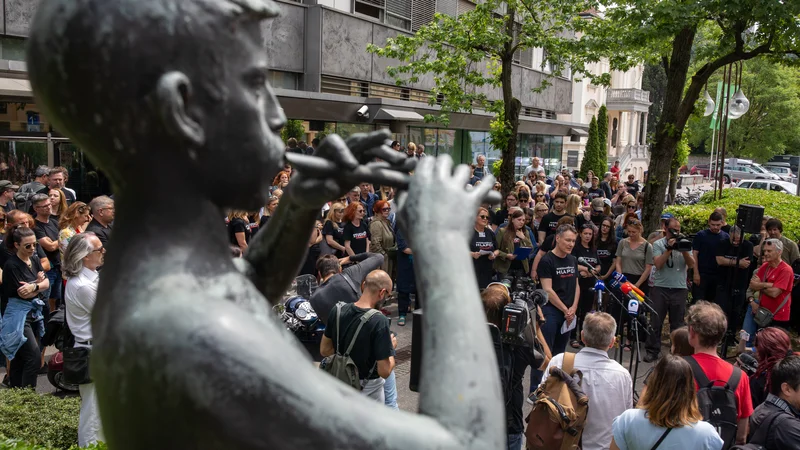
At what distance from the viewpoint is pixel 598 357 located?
5.03 metres

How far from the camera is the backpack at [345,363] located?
5.11 metres

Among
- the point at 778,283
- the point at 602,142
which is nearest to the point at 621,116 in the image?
the point at 602,142

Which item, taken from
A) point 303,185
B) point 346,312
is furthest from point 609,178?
point 303,185

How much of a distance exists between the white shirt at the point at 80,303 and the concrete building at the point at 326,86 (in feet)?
18.6

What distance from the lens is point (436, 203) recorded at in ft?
4.38

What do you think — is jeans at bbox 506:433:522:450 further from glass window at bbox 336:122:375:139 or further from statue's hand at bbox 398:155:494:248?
glass window at bbox 336:122:375:139

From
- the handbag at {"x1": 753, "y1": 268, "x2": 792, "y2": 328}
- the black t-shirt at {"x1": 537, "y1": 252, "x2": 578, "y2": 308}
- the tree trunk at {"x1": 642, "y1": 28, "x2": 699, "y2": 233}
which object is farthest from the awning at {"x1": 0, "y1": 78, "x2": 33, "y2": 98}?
the handbag at {"x1": 753, "y1": 268, "x2": 792, "y2": 328}

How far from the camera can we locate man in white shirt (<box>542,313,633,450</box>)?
4906 millimetres

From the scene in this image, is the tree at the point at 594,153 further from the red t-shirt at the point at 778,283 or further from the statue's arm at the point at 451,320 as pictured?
the statue's arm at the point at 451,320

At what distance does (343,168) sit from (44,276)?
6.81 meters

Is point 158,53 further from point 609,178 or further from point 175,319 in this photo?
point 609,178

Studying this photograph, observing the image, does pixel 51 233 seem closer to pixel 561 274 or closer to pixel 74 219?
pixel 74 219

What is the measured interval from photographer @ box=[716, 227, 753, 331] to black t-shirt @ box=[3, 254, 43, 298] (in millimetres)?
8505

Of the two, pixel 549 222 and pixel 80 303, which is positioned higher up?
pixel 549 222
